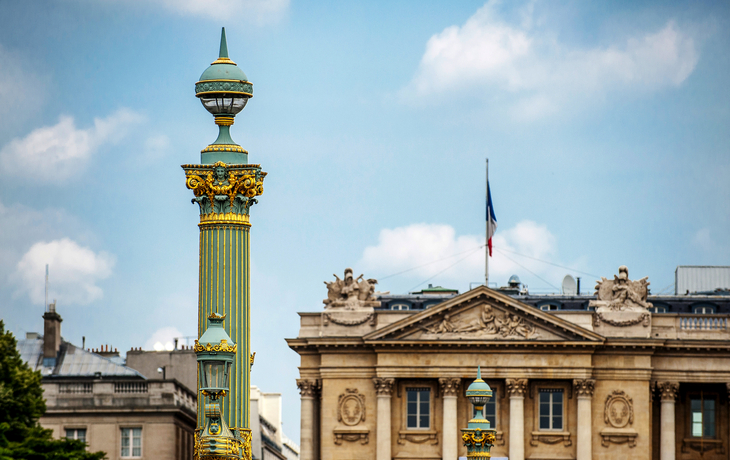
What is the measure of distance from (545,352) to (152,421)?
80.0 ft

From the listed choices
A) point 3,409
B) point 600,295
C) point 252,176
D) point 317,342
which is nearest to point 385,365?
point 317,342

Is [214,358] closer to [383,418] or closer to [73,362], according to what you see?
[73,362]

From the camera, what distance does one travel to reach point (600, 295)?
112562 millimetres

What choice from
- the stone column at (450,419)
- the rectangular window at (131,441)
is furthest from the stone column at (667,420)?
the rectangular window at (131,441)

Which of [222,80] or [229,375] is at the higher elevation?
[222,80]

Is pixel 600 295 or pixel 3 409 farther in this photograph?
pixel 600 295

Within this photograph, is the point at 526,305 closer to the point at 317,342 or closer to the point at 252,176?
the point at 317,342

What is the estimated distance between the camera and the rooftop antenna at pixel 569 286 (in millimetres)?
121688

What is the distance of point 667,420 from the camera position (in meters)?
111

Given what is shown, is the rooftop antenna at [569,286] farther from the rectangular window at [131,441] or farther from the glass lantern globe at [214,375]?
the glass lantern globe at [214,375]

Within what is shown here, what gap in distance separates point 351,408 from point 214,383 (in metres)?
80.9

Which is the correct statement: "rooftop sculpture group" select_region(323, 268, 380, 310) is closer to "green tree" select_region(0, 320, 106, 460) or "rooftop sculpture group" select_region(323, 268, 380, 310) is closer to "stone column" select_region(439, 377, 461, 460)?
"stone column" select_region(439, 377, 461, 460)

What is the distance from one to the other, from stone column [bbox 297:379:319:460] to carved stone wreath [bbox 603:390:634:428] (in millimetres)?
16667

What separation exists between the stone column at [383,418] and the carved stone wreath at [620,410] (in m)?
12.2
